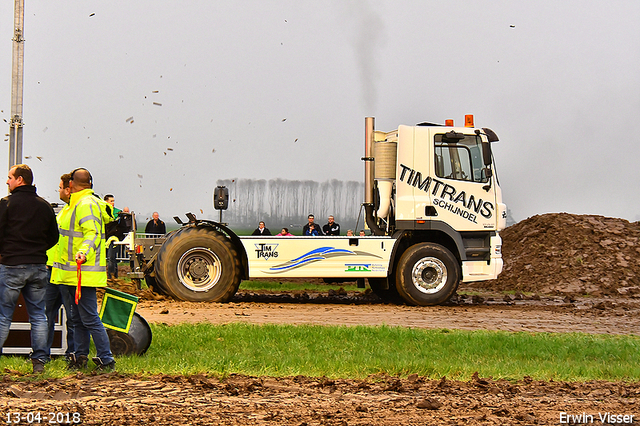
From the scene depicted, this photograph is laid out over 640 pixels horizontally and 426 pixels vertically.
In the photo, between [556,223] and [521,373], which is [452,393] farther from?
[556,223]

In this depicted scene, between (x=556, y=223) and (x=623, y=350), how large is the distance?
18556mm

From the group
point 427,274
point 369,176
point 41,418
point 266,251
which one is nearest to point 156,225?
point 266,251

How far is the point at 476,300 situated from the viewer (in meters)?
16.6

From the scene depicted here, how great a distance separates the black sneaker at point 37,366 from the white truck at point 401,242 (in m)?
7.23

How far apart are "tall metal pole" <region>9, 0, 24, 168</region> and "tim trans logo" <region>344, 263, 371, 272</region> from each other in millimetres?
7457

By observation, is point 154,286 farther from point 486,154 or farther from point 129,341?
point 486,154

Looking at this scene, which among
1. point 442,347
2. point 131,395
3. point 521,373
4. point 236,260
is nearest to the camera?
point 131,395

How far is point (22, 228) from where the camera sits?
718cm

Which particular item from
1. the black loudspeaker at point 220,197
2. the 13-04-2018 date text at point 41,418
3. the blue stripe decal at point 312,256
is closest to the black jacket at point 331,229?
the blue stripe decal at point 312,256

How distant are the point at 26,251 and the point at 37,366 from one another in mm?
1152

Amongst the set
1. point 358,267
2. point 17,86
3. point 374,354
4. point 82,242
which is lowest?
point 374,354

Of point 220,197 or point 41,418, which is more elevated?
point 220,197

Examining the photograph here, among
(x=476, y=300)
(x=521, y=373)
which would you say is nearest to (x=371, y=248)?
(x=476, y=300)

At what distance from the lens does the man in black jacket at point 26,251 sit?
7156 millimetres
